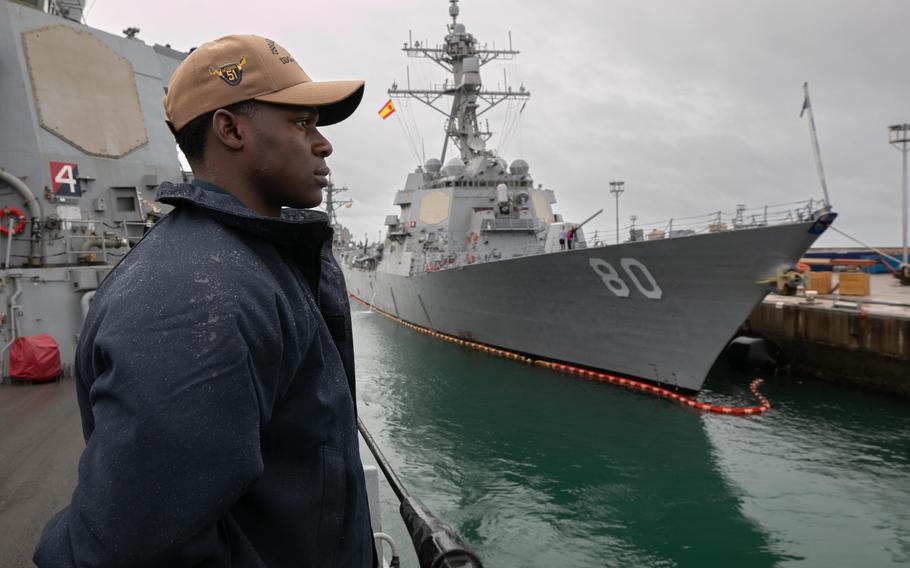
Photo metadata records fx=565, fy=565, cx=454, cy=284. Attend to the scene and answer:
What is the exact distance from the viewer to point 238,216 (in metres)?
0.83

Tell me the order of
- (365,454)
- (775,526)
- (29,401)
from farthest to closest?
(365,454) < (775,526) < (29,401)

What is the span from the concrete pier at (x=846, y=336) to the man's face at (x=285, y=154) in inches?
513

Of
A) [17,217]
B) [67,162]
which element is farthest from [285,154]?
[67,162]

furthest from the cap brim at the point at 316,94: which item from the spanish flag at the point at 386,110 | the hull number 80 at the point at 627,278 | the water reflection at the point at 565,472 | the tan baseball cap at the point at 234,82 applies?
the spanish flag at the point at 386,110

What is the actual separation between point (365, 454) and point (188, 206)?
712cm

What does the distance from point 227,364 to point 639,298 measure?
1111 cm

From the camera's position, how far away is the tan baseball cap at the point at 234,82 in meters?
0.90

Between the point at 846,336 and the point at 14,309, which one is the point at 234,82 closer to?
the point at 14,309

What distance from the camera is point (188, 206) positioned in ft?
2.81

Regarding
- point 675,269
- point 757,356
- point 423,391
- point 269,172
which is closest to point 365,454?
point 423,391

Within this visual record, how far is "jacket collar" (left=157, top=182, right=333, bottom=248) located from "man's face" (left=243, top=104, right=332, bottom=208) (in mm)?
72

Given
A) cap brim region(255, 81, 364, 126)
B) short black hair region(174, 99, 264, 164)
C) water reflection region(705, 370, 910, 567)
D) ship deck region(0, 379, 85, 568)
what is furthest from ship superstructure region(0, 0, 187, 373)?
water reflection region(705, 370, 910, 567)

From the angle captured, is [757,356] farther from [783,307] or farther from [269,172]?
[269,172]

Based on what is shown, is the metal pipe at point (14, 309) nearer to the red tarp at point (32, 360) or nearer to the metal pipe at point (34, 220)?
the red tarp at point (32, 360)
